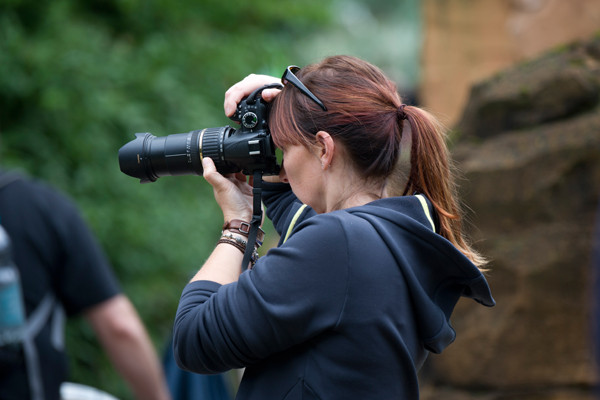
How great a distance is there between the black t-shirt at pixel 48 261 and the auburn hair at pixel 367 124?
3.23 feet

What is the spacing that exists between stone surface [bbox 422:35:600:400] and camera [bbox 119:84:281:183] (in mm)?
1879

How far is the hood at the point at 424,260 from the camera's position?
59.2 inches

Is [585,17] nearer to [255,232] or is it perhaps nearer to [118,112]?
[118,112]

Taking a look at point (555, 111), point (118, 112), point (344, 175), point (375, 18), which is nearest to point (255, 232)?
point (344, 175)

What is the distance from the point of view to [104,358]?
15.1 ft

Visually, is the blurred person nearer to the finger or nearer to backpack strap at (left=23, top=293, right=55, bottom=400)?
backpack strap at (left=23, top=293, right=55, bottom=400)

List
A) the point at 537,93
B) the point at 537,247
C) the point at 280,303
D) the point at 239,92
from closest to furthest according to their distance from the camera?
1. the point at 280,303
2. the point at 239,92
3. the point at 537,247
4. the point at 537,93

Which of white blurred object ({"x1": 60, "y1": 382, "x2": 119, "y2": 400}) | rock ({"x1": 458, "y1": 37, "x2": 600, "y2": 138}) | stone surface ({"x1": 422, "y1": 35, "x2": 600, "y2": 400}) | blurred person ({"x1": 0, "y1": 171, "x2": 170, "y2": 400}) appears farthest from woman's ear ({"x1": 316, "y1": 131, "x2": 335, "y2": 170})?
rock ({"x1": 458, "y1": 37, "x2": 600, "y2": 138})

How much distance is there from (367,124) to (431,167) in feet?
0.57

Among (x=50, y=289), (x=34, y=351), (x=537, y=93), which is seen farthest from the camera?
(x=537, y=93)

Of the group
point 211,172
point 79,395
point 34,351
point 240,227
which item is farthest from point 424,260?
point 79,395

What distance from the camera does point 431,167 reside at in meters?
1.62

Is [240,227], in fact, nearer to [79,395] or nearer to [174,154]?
[174,154]

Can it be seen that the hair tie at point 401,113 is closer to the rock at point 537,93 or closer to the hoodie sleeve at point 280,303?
the hoodie sleeve at point 280,303
